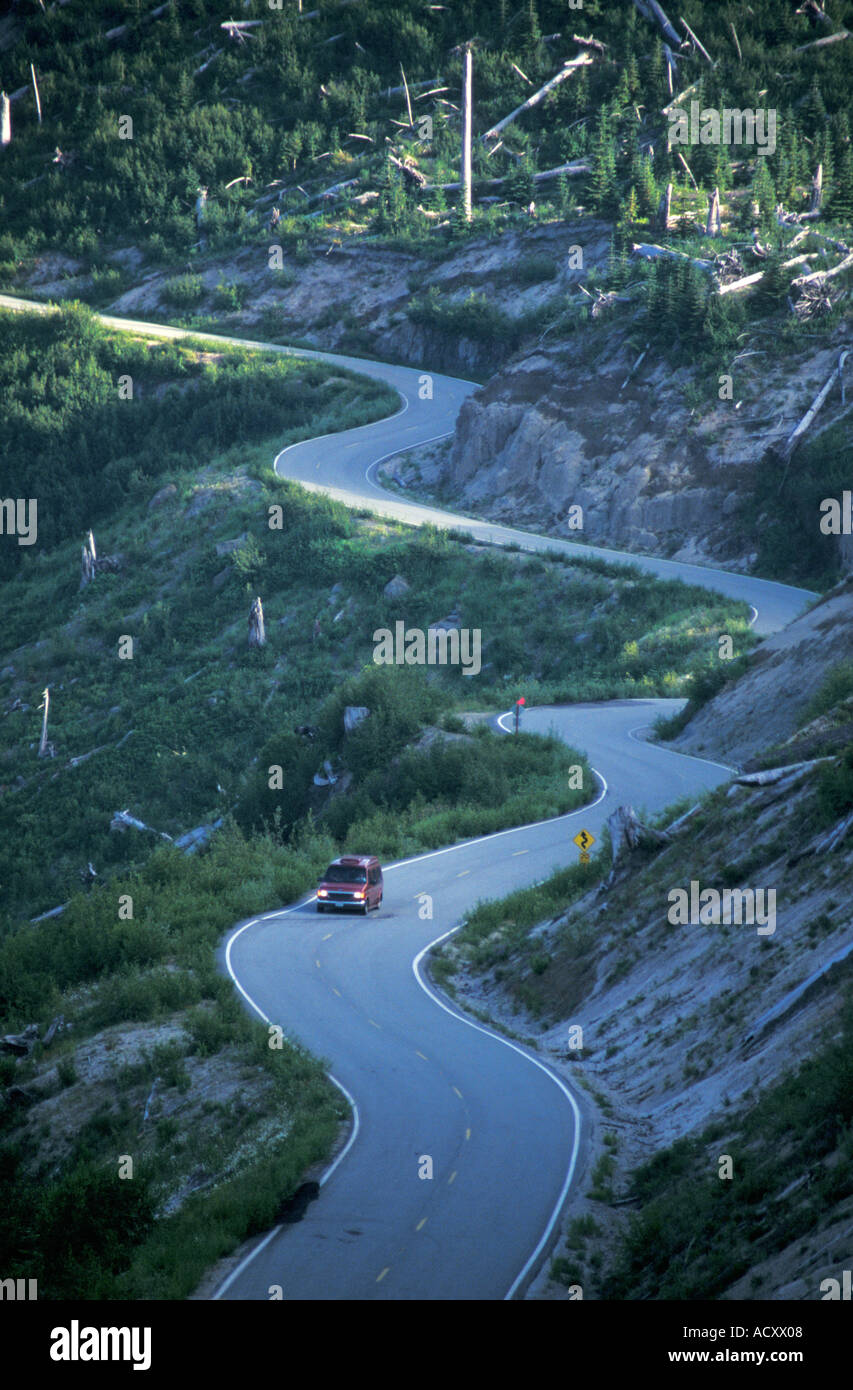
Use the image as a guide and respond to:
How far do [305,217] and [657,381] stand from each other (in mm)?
33039

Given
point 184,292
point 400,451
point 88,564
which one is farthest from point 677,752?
point 184,292

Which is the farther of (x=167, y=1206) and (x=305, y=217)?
(x=305, y=217)

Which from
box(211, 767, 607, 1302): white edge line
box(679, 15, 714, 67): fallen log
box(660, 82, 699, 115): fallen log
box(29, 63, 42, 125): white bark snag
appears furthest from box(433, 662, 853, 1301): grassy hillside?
box(29, 63, 42, 125): white bark snag

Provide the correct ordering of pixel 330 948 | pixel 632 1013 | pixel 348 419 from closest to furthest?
pixel 632 1013 → pixel 330 948 → pixel 348 419

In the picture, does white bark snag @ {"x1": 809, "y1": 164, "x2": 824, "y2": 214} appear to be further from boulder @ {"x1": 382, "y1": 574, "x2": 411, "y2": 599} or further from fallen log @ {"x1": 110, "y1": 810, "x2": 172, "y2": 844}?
fallen log @ {"x1": 110, "y1": 810, "x2": 172, "y2": 844}

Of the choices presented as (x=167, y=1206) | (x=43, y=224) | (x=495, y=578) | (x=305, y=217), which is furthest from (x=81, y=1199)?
(x=43, y=224)

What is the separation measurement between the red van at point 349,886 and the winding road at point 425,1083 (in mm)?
352

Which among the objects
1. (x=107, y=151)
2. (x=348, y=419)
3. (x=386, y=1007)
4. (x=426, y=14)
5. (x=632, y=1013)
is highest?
(x=426, y=14)

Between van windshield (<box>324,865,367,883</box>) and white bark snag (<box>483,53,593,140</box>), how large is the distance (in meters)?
60.3

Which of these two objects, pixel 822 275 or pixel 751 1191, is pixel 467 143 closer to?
pixel 822 275

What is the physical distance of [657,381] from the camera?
46562mm

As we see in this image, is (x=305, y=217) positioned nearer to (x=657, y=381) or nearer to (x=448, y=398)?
(x=448, y=398)

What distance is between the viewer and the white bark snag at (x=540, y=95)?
231ft

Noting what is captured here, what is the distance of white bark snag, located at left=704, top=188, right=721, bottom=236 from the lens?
50.6 meters
